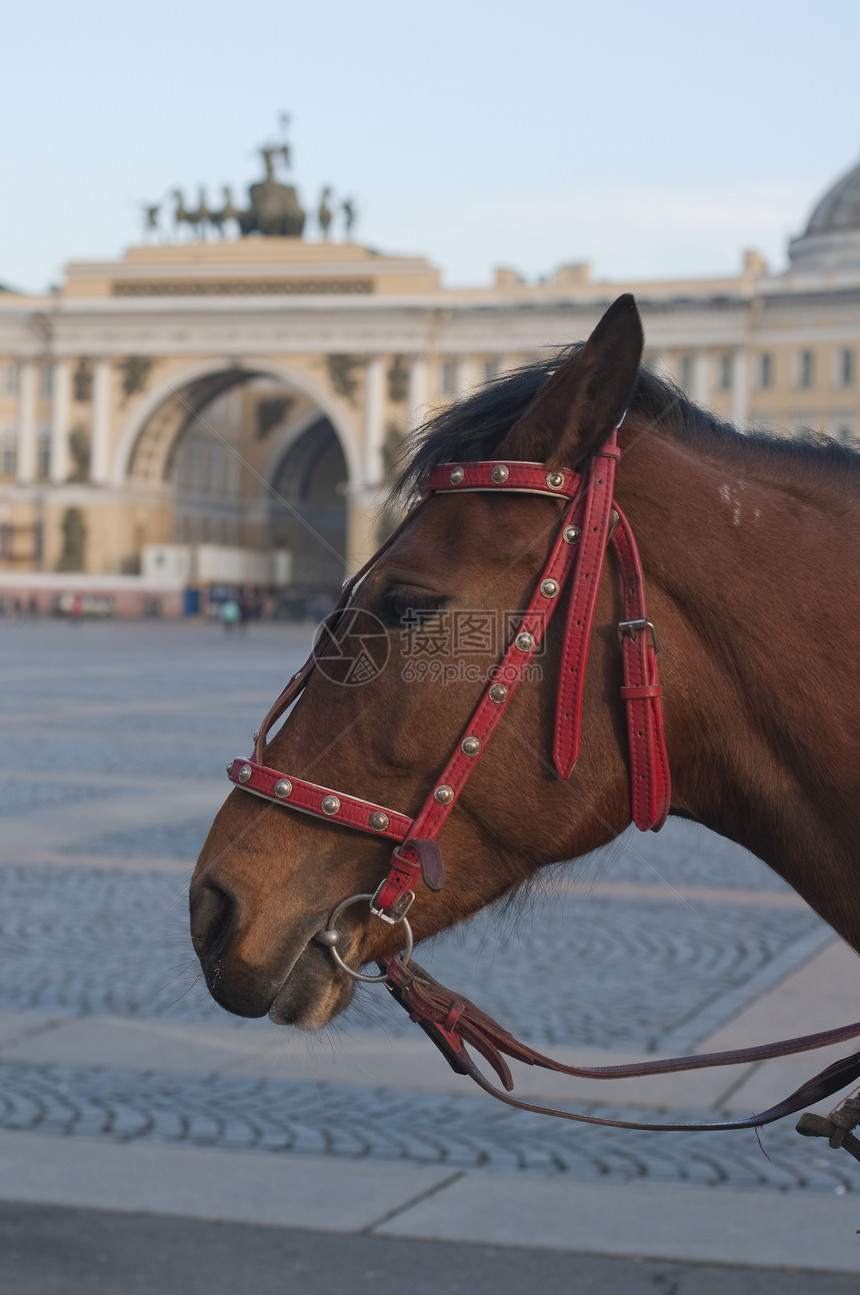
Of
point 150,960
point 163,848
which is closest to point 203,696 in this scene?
point 163,848

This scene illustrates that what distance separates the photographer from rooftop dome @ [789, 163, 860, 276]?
206ft

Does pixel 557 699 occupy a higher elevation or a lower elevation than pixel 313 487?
higher

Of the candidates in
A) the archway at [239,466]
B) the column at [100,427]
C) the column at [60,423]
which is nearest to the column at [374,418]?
the archway at [239,466]

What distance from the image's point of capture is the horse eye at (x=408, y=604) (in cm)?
171

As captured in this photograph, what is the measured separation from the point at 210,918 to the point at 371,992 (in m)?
0.26

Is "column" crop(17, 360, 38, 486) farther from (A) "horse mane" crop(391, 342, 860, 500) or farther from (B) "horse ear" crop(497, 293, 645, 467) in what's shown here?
(B) "horse ear" crop(497, 293, 645, 467)

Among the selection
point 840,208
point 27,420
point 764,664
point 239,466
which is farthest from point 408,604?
point 27,420

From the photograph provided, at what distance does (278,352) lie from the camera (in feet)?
205

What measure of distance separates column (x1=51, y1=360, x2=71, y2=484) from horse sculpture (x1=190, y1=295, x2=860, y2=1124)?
64770 millimetres

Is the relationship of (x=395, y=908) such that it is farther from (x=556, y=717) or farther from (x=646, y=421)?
(x=646, y=421)

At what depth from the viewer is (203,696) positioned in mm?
20312

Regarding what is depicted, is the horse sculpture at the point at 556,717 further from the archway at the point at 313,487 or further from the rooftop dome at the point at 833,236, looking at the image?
the rooftop dome at the point at 833,236

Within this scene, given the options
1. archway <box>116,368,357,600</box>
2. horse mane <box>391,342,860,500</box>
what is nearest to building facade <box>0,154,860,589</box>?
archway <box>116,368,357,600</box>

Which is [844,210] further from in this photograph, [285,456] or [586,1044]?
[586,1044]
